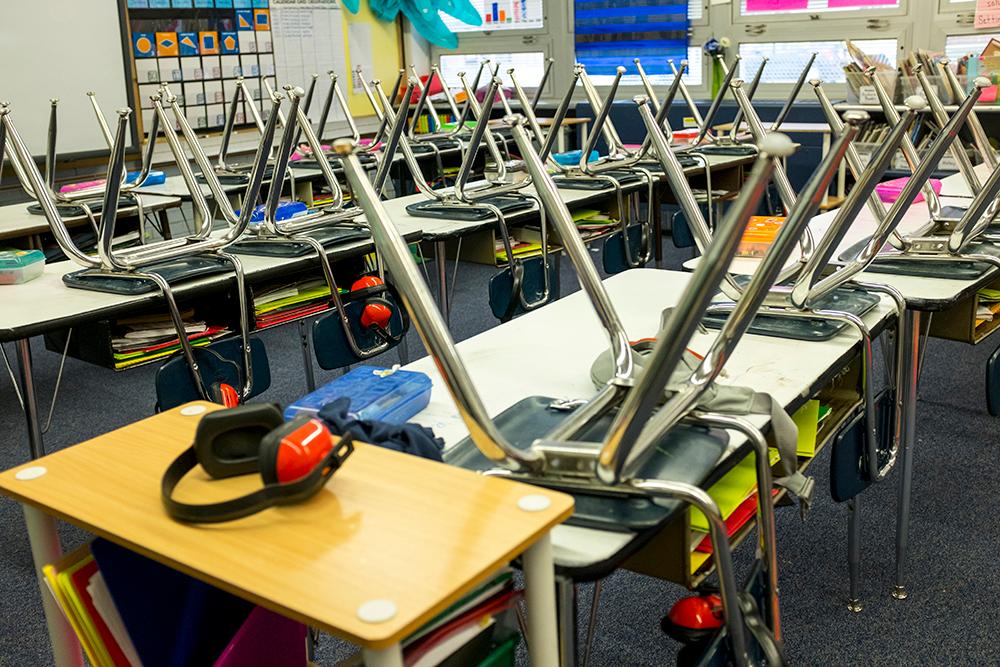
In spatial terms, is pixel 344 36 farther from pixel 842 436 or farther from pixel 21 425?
pixel 842 436

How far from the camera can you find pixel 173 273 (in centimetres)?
229

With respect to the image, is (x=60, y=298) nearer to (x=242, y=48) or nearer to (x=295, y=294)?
(x=295, y=294)

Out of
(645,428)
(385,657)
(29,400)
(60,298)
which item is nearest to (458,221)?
(60,298)

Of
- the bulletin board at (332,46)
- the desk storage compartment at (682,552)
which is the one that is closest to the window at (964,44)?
the bulletin board at (332,46)

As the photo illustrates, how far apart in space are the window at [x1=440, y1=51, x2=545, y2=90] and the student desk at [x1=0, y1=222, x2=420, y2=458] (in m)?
4.85

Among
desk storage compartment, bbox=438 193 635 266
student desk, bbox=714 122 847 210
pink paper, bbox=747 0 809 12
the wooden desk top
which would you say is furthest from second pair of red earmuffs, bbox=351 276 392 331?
pink paper, bbox=747 0 809 12

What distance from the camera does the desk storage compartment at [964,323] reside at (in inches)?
83.8

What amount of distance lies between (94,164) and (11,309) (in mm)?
3684

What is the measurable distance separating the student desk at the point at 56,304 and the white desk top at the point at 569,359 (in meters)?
0.79

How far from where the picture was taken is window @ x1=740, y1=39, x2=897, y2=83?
575cm

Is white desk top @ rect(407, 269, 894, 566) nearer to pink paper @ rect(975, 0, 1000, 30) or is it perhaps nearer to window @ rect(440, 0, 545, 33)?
pink paper @ rect(975, 0, 1000, 30)

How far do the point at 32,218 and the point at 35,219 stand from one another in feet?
0.10

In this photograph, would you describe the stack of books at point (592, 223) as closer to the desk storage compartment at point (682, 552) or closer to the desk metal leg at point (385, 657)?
the desk storage compartment at point (682, 552)

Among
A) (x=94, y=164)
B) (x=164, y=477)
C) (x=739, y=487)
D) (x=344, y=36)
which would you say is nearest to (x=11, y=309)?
(x=164, y=477)
